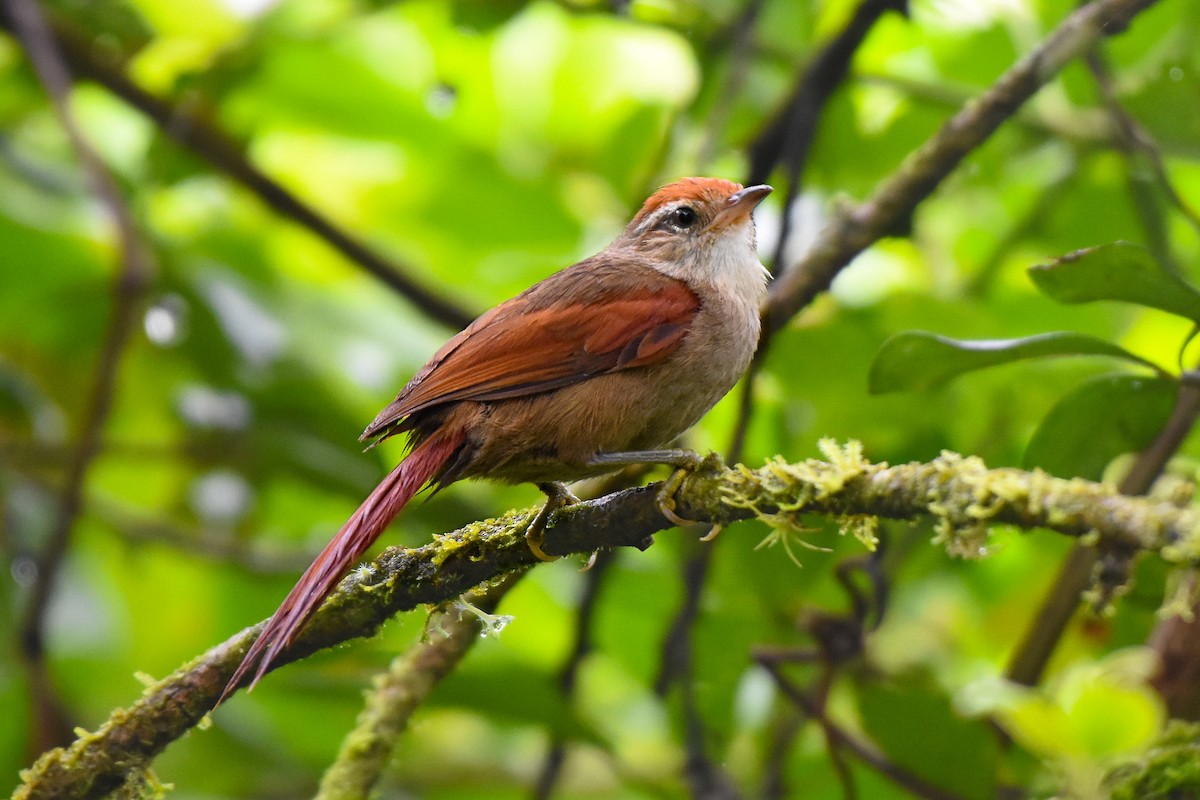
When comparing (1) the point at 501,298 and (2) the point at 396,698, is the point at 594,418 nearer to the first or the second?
(2) the point at 396,698

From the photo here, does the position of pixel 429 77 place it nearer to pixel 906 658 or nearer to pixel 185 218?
pixel 185 218

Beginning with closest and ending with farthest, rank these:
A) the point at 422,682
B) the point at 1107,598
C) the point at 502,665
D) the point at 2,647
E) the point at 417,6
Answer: the point at 1107,598
the point at 422,682
the point at 502,665
the point at 2,647
the point at 417,6

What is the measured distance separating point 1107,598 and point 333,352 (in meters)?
3.54

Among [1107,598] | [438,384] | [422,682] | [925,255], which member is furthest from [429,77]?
[1107,598]

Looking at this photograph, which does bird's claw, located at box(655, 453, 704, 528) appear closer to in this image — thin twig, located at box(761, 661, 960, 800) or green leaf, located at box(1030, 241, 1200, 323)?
green leaf, located at box(1030, 241, 1200, 323)

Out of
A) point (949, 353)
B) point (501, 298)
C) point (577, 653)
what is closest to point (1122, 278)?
point (949, 353)

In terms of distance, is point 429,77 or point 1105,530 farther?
point 429,77

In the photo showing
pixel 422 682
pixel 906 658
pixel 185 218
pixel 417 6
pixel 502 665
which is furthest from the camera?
pixel 185 218

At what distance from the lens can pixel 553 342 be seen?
290 cm

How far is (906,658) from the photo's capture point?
3854 millimetres

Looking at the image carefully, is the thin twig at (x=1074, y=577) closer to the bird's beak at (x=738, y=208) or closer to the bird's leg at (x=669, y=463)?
the bird's leg at (x=669, y=463)

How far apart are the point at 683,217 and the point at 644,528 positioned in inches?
70.0

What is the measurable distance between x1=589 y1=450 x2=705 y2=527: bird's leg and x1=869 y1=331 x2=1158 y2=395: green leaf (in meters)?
0.41

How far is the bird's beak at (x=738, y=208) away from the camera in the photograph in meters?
3.52
